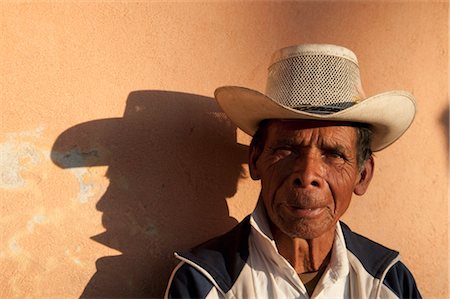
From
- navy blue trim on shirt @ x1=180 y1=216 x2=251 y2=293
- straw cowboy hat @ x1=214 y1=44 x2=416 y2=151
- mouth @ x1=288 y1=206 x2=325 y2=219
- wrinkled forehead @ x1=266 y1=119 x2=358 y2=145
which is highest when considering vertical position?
straw cowboy hat @ x1=214 y1=44 x2=416 y2=151

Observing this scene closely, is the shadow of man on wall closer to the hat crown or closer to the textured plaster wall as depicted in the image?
the textured plaster wall

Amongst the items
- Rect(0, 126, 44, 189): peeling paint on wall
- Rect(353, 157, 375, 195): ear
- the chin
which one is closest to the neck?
the chin

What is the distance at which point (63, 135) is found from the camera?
206 centimetres

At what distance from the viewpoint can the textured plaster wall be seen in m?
2.03

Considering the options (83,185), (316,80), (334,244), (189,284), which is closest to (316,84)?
(316,80)

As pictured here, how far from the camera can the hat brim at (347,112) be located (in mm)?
1847

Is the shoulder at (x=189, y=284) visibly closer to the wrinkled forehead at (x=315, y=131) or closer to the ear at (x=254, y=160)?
the ear at (x=254, y=160)

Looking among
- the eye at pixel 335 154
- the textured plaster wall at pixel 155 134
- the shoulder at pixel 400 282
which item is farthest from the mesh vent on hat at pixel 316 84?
the shoulder at pixel 400 282

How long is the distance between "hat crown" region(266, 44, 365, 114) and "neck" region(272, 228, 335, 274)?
1.68 feet

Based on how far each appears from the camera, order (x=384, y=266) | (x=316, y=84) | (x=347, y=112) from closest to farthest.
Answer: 1. (x=347, y=112)
2. (x=316, y=84)
3. (x=384, y=266)

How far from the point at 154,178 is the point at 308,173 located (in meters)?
0.66

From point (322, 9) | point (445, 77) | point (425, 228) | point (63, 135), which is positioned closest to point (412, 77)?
point (445, 77)

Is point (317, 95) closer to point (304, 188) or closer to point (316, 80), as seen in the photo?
point (316, 80)

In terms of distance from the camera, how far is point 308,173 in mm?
1862
